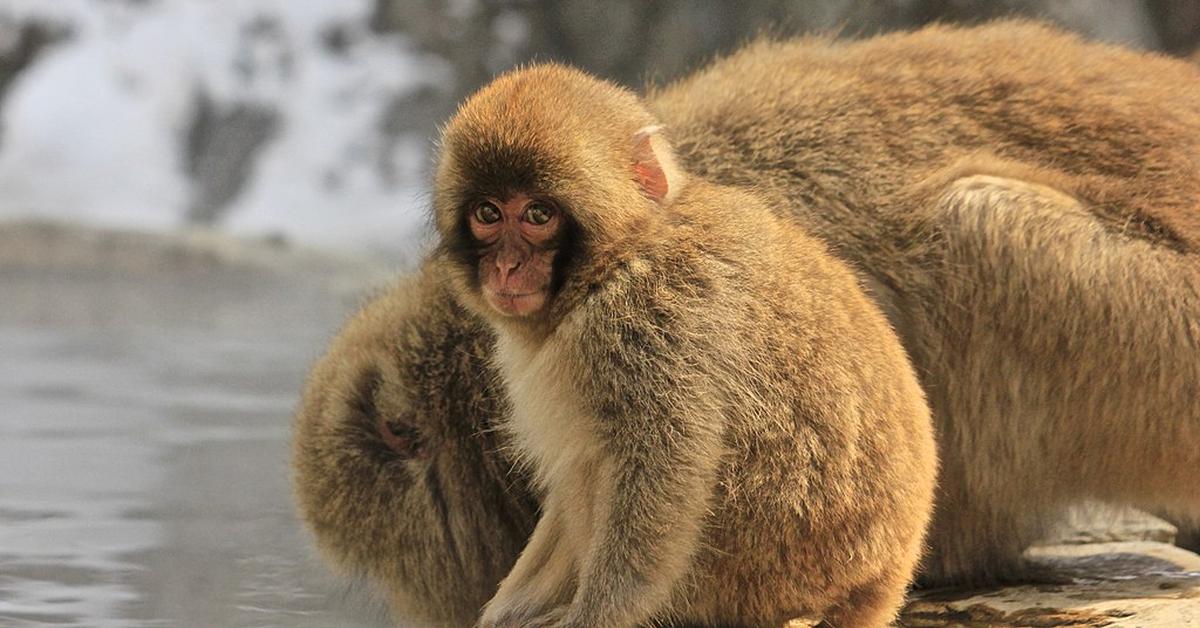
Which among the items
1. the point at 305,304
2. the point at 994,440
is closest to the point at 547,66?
the point at 994,440

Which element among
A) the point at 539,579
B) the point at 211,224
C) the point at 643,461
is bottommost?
the point at 539,579

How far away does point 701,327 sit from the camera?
155 inches

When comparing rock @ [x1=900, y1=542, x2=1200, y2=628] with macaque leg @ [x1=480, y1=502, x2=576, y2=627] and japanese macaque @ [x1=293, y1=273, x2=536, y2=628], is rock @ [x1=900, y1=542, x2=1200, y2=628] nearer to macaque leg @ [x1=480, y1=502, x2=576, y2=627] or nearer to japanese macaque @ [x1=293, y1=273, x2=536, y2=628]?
macaque leg @ [x1=480, y1=502, x2=576, y2=627]

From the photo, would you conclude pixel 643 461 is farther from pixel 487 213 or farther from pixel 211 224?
pixel 211 224

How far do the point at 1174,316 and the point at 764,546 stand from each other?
153cm

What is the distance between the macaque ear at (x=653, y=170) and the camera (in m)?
4.08

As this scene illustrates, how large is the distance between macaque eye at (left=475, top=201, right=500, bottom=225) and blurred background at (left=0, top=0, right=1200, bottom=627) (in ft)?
5.39

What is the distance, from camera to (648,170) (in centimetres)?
409

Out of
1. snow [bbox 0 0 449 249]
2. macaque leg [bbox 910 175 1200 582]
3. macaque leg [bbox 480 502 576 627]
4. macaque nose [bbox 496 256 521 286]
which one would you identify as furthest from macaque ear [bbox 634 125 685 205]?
snow [bbox 0 0 449 249]

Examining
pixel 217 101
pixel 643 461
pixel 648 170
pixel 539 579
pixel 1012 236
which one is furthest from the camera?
pixel 217 101

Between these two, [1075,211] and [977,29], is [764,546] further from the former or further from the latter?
[977,29]

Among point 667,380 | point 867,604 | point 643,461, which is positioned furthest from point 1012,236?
point 643,461

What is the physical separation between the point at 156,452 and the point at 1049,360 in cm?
410

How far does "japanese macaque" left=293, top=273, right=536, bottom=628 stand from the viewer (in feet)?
16.2
